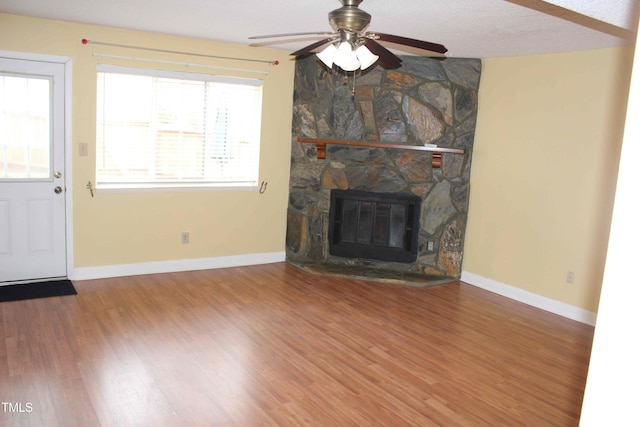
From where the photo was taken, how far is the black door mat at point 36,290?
4188mm

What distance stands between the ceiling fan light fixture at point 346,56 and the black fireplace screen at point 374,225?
8.57 feet

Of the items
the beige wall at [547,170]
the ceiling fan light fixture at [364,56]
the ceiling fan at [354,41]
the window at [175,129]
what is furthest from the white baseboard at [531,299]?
the ceiling fan light fixture at [364,56]

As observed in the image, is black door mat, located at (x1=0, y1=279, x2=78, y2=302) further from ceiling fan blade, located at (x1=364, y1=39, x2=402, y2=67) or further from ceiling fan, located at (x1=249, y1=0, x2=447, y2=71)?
ceiling fan blade, located at (x1=364, y1=39, x2=402, y2=67)

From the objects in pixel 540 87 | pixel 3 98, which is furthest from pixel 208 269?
pixel 540 87

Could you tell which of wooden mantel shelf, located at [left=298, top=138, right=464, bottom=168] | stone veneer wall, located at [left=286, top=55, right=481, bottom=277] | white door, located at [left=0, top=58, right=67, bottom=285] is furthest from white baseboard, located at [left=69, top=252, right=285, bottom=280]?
wooden mantel shelf, located at [left=298, top=138, right=464, bottom=168]

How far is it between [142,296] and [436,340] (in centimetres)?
246

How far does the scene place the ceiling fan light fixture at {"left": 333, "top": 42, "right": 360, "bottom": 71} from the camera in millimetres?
2898

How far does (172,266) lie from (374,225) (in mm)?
2141

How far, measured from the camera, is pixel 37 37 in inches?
167

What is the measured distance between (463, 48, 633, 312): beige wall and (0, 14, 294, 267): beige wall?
2.13m

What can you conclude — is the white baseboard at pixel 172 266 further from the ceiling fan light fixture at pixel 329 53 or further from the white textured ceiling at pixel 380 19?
the ceiling fan light fixture at pixel 329 53

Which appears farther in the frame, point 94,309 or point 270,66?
point 270,66

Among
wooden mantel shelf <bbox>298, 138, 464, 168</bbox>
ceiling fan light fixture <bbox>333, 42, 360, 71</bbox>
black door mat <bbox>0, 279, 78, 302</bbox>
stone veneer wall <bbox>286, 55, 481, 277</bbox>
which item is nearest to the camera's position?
ceiling fan light fixture <bbox>333, 42, 360, 71</bbox>

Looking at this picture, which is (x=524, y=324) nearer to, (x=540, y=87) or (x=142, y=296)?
(x=540, y=87)
